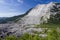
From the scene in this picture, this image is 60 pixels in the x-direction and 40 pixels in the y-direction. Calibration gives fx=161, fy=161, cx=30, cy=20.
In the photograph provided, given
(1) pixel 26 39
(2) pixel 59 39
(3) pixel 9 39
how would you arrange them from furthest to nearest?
(1) pixel 26 39 < (3) pixel 9 39 < (2) pixel 59 39

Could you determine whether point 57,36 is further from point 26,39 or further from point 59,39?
point 26,39

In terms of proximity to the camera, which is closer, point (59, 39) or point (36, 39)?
point (59, 39)

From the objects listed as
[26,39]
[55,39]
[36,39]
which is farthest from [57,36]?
[26,39]

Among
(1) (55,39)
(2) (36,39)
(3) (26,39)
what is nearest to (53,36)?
(1) (55,39)

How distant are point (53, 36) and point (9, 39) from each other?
18.7 m

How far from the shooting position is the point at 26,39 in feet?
242

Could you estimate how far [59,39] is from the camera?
6144 cm

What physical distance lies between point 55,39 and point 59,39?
1.54 meters

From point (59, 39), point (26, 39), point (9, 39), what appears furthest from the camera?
point (26, 39)

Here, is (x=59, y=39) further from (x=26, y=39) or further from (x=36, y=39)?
(x=26, y=39)

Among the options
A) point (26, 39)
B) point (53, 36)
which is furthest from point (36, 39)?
point (53, 36)

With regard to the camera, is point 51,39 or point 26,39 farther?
point 26,39

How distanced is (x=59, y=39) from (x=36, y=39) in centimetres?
1273

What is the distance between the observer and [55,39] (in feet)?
203
